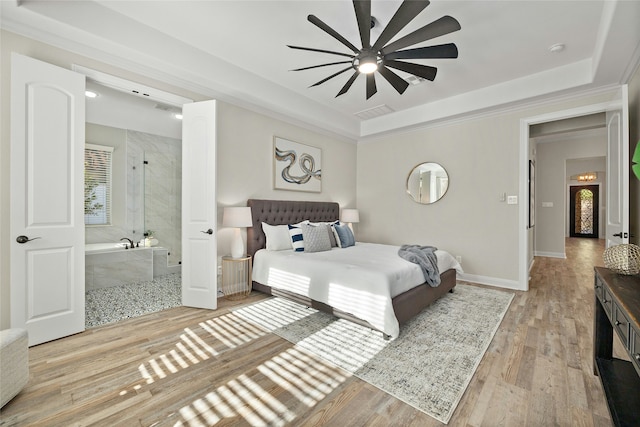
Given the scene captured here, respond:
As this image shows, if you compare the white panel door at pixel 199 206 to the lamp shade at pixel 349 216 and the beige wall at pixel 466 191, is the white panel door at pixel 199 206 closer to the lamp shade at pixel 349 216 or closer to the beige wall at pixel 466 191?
the lamp shade at pixel 349 216

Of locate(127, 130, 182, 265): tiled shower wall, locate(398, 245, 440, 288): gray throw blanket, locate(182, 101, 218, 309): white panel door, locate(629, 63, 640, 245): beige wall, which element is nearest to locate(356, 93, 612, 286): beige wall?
locate(629, 63, 640, 245): beige wall

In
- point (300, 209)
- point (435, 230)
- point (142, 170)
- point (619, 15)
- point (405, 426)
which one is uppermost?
point (619, 15)

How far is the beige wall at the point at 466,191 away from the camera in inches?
162

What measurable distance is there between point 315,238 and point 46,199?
2.75 meters

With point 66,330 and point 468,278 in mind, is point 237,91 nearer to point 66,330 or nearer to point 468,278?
point 66,330

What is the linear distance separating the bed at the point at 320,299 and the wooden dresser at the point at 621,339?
1.29m

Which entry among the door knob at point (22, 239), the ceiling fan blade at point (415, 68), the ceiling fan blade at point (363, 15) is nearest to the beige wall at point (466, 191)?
the ceiling fan blade at point (415, 68)

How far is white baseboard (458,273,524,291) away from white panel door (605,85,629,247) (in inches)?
49.9

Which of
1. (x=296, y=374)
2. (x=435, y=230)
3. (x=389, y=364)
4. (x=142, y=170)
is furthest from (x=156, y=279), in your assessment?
(x=435, y=230)

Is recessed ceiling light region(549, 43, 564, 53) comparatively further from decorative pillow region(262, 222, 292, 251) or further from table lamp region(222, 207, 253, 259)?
table lamp region(222, 207, 253, 259)

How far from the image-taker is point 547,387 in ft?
6.04

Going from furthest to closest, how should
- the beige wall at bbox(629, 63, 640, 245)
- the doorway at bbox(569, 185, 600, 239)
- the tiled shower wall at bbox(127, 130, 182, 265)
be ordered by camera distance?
1. the doorway at bbox(569, 185, 600, 239)
2. the tiled shower wall at bbox(127, 130, 182, 265)
3. the beige wall at bbox(629, 63, 640, 245)

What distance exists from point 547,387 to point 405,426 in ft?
3.56

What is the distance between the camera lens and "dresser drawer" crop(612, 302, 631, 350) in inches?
49.6
